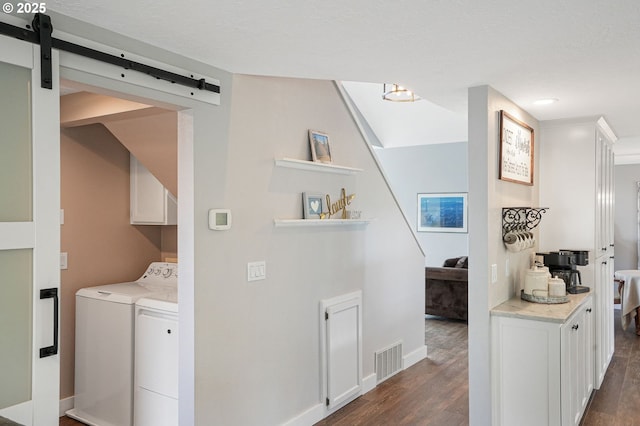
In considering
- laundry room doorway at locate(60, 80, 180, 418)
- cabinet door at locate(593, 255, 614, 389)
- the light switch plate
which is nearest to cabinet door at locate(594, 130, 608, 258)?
cabinet door at locate(593, 255, 614, 389)

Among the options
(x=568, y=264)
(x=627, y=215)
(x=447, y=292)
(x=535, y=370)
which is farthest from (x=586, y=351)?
(x=627, y=215)

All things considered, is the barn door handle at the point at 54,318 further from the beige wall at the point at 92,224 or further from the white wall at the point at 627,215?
the white wall at the point at 627,215

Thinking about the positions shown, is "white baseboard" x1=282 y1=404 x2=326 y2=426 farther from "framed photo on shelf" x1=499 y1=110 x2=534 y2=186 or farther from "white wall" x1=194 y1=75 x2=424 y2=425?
"framed photo on shelf" x1=499 y1=110 x2=534 y2=186

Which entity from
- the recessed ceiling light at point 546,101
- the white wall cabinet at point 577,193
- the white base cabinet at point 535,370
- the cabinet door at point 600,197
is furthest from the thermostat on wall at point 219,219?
the cabinet door at point 600,197

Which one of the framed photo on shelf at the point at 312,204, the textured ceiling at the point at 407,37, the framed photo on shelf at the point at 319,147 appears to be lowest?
the framed photo on shelf at the point at 312,204

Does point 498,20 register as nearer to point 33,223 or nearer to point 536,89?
point 536,89

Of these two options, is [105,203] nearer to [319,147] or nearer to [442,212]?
[319,147]

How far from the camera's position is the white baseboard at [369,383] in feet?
12.7

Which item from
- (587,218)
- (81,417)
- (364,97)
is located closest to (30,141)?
(81,417)

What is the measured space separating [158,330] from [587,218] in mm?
3321

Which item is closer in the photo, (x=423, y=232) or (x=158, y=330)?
(x=158, y=330)

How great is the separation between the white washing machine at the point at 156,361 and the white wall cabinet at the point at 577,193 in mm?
2996

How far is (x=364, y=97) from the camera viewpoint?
322 inches

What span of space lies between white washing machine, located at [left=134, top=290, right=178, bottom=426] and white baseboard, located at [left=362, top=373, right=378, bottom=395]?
1606 mm
